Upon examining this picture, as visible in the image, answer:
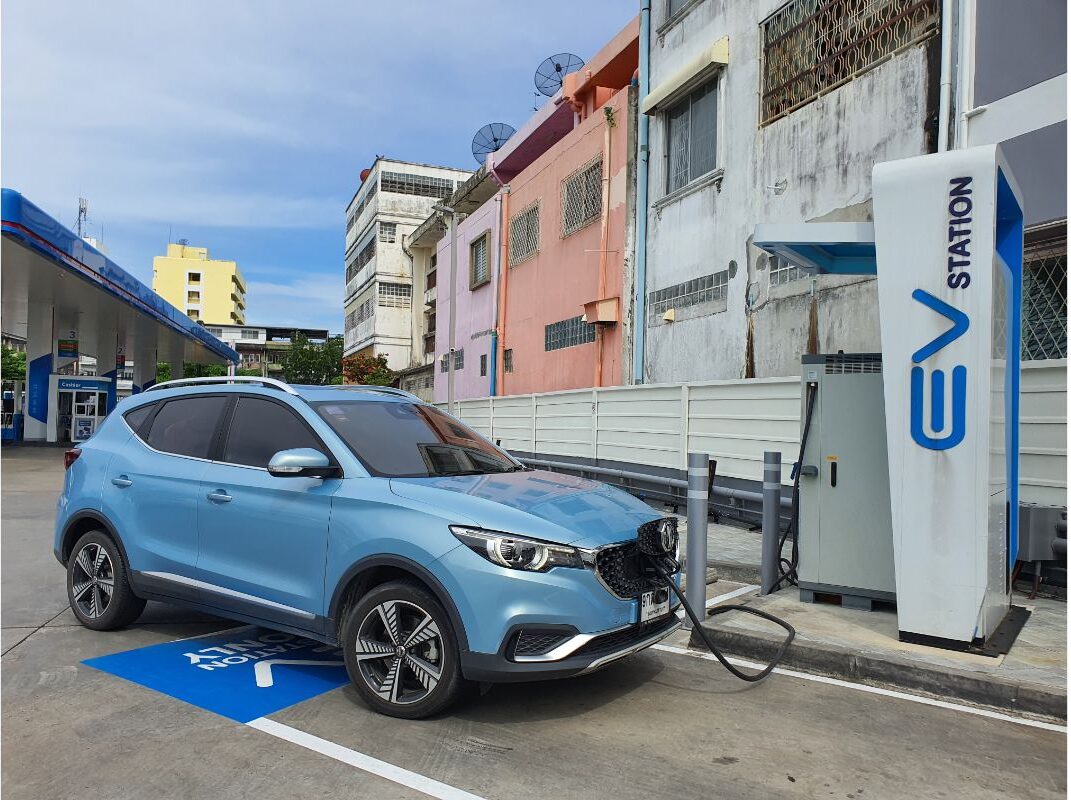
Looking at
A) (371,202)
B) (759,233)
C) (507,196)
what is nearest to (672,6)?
(507,196)

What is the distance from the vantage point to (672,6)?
1673 centimetres

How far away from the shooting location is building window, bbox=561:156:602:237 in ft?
64.5

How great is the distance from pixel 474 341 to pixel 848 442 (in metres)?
23.4

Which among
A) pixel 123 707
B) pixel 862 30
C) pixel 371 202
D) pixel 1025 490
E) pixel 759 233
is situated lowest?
pixel 123 707

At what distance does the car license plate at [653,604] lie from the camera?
4262 mm

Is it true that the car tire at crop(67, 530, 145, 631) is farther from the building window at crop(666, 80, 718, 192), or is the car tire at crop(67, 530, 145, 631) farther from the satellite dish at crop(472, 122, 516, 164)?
the satellite dish at crop(472, 122, 516, 164)

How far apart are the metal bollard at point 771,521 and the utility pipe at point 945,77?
16.3 feet

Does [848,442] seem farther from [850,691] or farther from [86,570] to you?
[86,570]

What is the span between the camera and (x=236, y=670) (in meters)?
4.98

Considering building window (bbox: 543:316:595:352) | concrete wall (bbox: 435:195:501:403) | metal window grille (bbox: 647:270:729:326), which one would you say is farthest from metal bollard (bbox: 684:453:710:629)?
concrete wall (bbox: 435:195:501:403)

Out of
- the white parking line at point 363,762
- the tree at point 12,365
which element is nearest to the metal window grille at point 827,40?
the white parking line at point 363,762

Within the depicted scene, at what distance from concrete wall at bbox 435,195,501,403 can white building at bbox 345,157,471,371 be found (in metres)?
17.1

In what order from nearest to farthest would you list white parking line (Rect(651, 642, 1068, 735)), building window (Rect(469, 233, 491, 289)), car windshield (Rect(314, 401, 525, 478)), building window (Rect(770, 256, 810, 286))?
white parking line (Rect(651, 642, 1068, 735))
car windshield (Rect(314, 401, 525, 478))
building window (Rect(770, 256, 810, 286))
building window (Rect(469, 233, 491, 289))

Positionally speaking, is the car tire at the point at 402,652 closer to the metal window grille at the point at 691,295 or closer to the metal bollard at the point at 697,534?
the metal bollard at the point at 697,534
